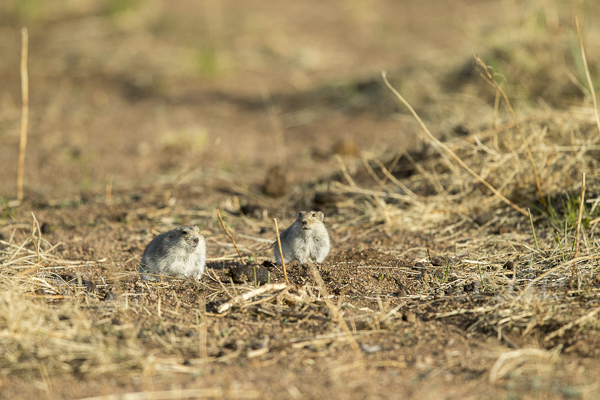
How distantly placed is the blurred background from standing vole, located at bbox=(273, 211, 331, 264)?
1893 mm

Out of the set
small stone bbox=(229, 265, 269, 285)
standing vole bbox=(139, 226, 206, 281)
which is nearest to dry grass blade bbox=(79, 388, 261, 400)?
small stone bbox=(229, 265, 269, 285)

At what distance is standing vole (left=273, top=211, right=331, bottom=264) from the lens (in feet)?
15.6

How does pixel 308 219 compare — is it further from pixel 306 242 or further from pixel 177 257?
pixel 177 257

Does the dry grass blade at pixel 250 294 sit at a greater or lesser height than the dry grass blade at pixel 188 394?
lesser

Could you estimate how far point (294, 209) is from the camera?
21.4 feet

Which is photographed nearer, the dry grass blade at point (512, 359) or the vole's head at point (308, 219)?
the dry grass blade at point (512, 359)

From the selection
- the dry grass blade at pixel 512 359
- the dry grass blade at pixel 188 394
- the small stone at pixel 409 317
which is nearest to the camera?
the dry grass blade at pixel 188 394

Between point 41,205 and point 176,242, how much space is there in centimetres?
286

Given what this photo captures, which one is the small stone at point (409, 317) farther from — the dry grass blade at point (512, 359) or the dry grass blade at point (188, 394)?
the dry grass blade at point (188, 394)

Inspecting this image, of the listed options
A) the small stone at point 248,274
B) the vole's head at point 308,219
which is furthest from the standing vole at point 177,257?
the vole's head at point 308,219

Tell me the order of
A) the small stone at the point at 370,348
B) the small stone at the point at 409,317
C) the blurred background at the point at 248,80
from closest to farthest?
1. the small stone at the point at 370,348
2. the small stone at the point at 409,317
3. the blurred background at the point at 248,80

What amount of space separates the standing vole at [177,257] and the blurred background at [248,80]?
1.94 metres

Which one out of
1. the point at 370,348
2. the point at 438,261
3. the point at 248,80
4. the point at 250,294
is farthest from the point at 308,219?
the point at 248,80

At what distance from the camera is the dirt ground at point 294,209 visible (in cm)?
328
